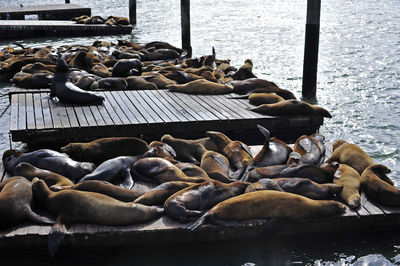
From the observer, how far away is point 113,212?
14.0 feet

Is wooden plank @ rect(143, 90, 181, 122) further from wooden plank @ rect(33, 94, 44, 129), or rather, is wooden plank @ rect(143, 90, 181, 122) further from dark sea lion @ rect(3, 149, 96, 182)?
dark sea lion @ rect(3, 149, 96, 182)

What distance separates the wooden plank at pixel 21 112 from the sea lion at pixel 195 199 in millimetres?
2807

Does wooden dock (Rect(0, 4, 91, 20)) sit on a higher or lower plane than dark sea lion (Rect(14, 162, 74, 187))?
higher

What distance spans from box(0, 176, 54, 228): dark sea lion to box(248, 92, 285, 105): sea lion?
4046mm

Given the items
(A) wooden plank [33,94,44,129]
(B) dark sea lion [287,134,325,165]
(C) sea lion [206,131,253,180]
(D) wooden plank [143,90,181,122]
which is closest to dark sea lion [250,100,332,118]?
(D) wooden plank [143,90,181,122]

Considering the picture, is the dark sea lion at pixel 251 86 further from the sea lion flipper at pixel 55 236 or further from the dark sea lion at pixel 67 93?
the sea lion flipper at pixel 55 236

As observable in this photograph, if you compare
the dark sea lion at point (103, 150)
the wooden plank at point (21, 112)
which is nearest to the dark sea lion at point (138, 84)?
the wooden plank at point (21, 112)

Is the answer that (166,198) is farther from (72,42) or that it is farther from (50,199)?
(72,42)

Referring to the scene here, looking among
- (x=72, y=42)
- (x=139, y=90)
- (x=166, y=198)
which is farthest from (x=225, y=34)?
(x=166, y=198)

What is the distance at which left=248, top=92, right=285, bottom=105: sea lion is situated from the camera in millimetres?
7613

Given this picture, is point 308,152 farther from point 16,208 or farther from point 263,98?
point 16,208

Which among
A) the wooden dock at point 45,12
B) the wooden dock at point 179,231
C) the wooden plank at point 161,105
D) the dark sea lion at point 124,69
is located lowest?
the wooden dock at point 179,231

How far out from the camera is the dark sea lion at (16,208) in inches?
165

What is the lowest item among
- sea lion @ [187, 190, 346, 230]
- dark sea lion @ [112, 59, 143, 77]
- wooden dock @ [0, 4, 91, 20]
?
sea lion @ [187, 190, 346, 230]
